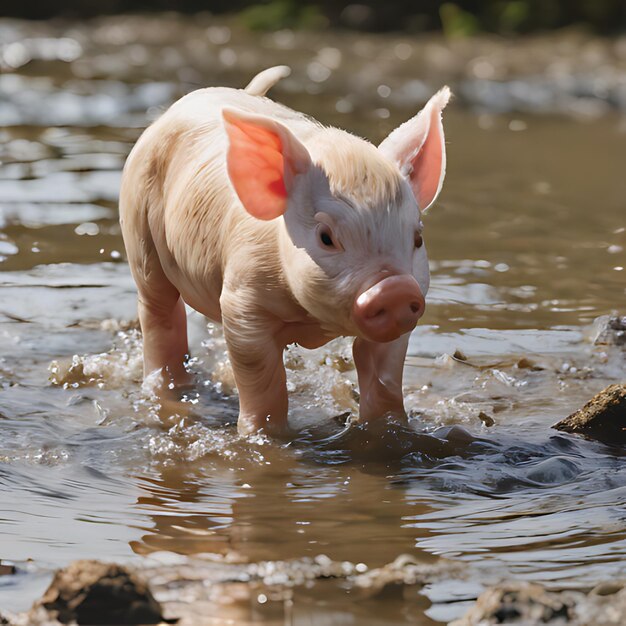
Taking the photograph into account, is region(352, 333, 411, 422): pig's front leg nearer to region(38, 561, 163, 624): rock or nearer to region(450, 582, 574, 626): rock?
region(450, 582, 574, 626): rock

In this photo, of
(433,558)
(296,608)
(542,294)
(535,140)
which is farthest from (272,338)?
(535,140)

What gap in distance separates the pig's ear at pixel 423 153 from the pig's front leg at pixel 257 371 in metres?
0.75

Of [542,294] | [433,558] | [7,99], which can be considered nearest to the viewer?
[433,558]

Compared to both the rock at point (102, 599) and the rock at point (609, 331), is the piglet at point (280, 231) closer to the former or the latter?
the rock at point (102, 599)

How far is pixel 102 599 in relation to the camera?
120 inches

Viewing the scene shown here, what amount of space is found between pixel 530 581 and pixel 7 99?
11.3 metres

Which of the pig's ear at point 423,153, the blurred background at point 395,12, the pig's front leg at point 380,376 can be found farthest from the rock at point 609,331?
the blurred background at point 395,12

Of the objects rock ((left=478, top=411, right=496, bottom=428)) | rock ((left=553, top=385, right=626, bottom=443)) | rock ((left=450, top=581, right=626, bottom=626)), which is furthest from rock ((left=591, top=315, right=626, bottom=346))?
rock ((left=450, top=581, right=626, bottom=626))

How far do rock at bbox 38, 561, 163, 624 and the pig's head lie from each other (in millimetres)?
1360

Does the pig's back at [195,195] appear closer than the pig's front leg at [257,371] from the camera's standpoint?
No

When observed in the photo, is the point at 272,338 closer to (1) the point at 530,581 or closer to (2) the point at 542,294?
(1) the point at 530,581

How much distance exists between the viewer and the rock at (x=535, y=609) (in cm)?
298

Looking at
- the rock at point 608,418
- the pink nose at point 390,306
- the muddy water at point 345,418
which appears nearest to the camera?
the muddy water at point 345,418

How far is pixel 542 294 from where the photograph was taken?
7.00 meters
